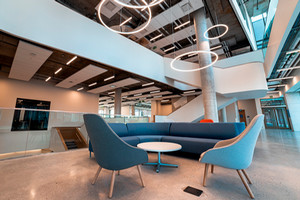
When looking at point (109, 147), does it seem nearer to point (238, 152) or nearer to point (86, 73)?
point (238, 152)

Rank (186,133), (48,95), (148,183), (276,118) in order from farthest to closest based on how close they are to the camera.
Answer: (276,118) → (48,95) → (186,133) → (148,183)

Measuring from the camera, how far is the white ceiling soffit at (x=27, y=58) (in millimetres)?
4727

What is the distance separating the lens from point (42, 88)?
9.76m

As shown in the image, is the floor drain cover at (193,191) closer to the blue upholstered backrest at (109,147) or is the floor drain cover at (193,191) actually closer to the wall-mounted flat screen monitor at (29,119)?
the blue upholstered backrest at (109,147)

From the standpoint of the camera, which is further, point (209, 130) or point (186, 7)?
point (186, 7)

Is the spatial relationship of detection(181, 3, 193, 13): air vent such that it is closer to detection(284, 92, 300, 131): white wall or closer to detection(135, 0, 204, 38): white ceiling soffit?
detection(135, 0, 204, 38): white ceiling soffit

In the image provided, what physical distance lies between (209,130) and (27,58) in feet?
A: 25.7

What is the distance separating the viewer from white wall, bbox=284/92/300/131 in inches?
420

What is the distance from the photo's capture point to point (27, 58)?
5531mm

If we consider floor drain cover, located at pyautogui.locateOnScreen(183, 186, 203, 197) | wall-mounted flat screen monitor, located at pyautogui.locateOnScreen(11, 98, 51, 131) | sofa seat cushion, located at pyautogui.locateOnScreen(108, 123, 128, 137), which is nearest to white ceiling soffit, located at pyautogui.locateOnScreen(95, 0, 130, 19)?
wall-mounted flat screen monitor, located at pyautogui.locateOnScreen(11, 98, 51, 131)

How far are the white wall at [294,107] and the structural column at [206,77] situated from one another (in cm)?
941

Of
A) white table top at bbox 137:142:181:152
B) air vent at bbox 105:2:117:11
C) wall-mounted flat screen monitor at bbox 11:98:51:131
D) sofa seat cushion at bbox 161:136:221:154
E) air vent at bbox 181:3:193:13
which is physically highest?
air vent at bbox 105:2:117:11

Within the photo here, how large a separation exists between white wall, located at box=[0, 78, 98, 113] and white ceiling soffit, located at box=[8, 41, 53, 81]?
1775 mm

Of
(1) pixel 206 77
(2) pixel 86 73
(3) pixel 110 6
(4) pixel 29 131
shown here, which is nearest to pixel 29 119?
(4) pixel 29 131
